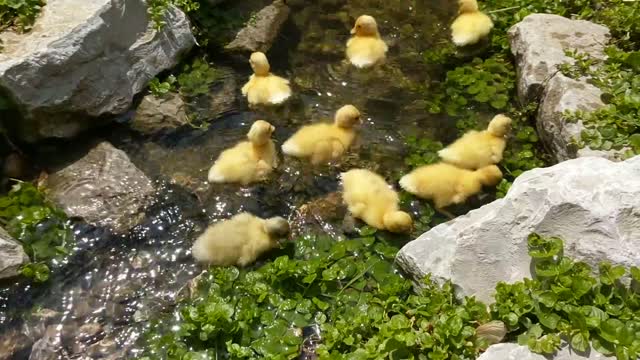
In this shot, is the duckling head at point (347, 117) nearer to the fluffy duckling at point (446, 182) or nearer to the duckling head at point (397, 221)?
the fluffy duckling at point (446, 182)

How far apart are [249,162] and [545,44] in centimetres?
287

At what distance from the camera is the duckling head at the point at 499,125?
5.26 m

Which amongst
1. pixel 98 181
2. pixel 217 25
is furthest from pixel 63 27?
pixel 217 25

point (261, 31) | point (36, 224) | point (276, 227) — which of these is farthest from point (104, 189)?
point (261, 31)

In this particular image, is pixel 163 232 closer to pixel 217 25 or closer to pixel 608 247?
pixel 217 25

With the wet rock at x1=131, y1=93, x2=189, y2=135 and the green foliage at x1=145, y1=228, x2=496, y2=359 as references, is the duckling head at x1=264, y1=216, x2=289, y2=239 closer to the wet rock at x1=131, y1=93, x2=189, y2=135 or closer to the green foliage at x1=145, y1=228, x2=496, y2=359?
the green foliage at x1=145, y1=228, x2=496, y2=359

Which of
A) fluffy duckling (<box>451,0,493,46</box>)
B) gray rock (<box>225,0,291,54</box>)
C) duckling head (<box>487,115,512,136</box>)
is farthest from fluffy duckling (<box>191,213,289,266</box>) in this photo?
fluffy duckling (<box>451,0,493,46</box>)

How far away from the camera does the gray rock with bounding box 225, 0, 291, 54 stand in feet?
20.6

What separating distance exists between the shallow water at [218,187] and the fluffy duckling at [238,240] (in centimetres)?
17

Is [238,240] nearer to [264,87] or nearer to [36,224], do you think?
[36,224]

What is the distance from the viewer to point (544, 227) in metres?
3.92

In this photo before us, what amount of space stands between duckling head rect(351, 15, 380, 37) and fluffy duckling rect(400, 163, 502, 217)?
1642 millimetres

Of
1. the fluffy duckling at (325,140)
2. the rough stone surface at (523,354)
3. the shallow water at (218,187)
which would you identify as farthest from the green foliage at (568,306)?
the fluffy duckling at (325,140)

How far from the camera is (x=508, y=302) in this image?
12.4 feet
